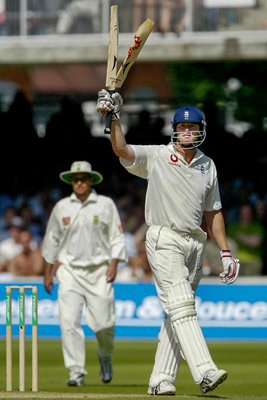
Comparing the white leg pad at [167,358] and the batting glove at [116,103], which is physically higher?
the batting glove at [116,103]

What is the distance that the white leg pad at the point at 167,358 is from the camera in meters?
7.75

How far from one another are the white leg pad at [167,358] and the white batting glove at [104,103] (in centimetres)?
137

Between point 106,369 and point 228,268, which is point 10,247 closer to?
point 106,369

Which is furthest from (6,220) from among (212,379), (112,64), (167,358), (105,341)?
(212,379)

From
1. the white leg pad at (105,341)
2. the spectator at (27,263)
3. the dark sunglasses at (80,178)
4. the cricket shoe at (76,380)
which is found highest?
the spectator at (27,263)

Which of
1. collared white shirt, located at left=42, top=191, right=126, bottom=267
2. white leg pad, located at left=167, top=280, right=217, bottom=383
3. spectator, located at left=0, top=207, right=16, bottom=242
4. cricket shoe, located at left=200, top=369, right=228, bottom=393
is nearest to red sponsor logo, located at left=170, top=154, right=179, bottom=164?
white leg pad, located at left=167, top=280, right=217, bottom=383

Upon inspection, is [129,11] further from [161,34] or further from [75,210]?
[75,210]

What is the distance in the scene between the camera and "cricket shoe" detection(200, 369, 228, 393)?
7180 mm

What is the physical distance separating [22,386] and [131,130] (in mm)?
12128

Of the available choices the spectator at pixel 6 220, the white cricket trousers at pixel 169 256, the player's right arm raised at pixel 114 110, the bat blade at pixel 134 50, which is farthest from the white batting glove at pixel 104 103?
the spectator at pixel 6 220

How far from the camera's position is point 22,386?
8.16m

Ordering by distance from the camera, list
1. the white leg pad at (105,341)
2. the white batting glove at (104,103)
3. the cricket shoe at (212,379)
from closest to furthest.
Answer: the cricket shoe at (212,379) < the white batting glove at (104,103) < the white leg pad at (105,341)

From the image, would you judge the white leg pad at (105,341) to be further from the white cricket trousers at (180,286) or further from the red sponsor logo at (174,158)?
the red sponsor logo at (174,158)

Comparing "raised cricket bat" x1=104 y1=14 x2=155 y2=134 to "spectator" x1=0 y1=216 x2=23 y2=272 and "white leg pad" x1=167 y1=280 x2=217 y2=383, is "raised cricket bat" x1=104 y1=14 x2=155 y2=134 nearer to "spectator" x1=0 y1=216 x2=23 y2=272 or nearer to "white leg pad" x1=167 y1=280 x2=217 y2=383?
"white leg pad" x1=167 y1=280 x2=217 y2=383
